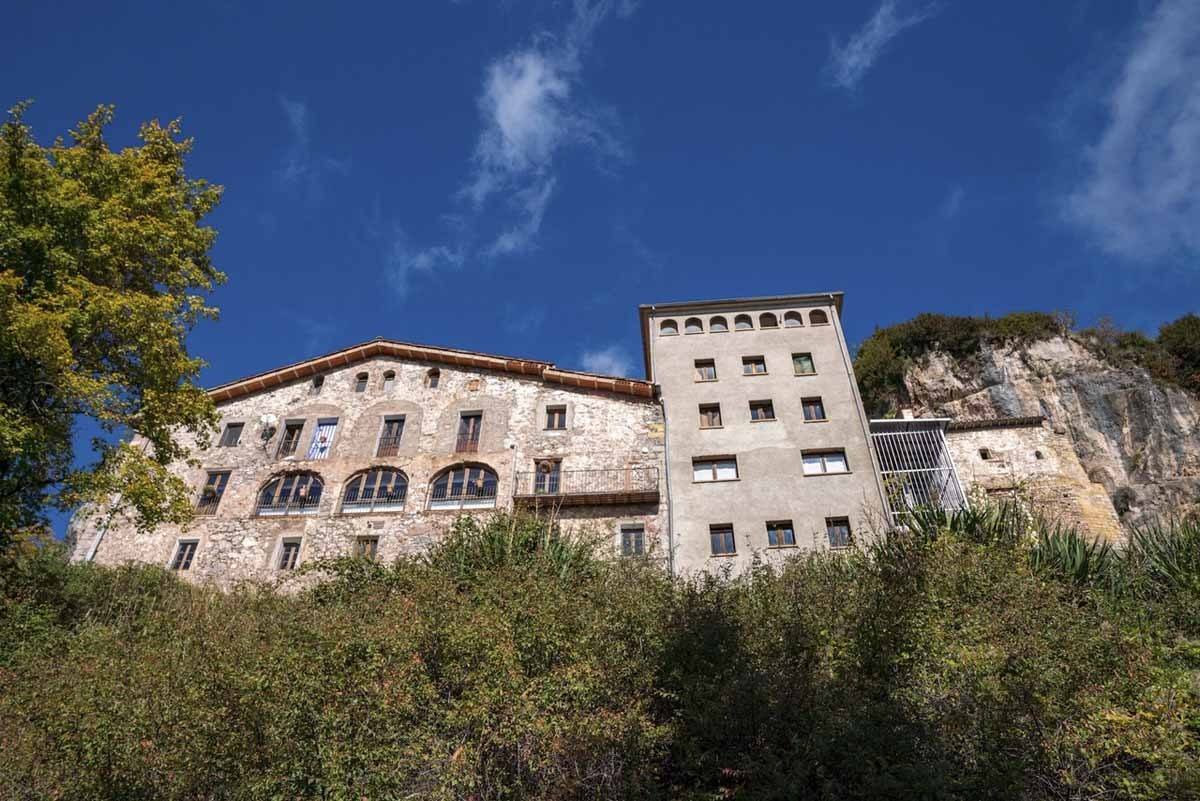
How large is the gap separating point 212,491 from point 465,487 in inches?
364

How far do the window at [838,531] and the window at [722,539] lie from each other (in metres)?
3.01

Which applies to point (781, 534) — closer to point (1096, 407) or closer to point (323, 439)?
Result: point (1096, 407)

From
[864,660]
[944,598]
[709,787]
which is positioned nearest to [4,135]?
[709,787]

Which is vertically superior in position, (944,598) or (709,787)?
(944,598)

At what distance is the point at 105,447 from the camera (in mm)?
13805

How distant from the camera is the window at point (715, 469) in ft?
78.7

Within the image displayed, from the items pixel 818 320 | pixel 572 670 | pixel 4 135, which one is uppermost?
pixel 818 320

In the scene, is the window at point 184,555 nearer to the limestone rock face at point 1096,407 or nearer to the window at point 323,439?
the window at point 323,439

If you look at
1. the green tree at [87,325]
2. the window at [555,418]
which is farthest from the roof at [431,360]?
the green tree at [87,325]

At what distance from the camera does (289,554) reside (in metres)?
23.7

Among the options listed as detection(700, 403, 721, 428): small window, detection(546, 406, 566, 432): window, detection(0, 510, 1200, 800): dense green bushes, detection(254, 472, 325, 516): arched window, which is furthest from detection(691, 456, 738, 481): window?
detection(254, 472, 325, 516): arched window

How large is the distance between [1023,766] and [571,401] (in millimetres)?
19542

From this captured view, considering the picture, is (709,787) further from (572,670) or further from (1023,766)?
(1023,766)

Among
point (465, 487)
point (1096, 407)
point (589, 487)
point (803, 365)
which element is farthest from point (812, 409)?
point (465, 487)
